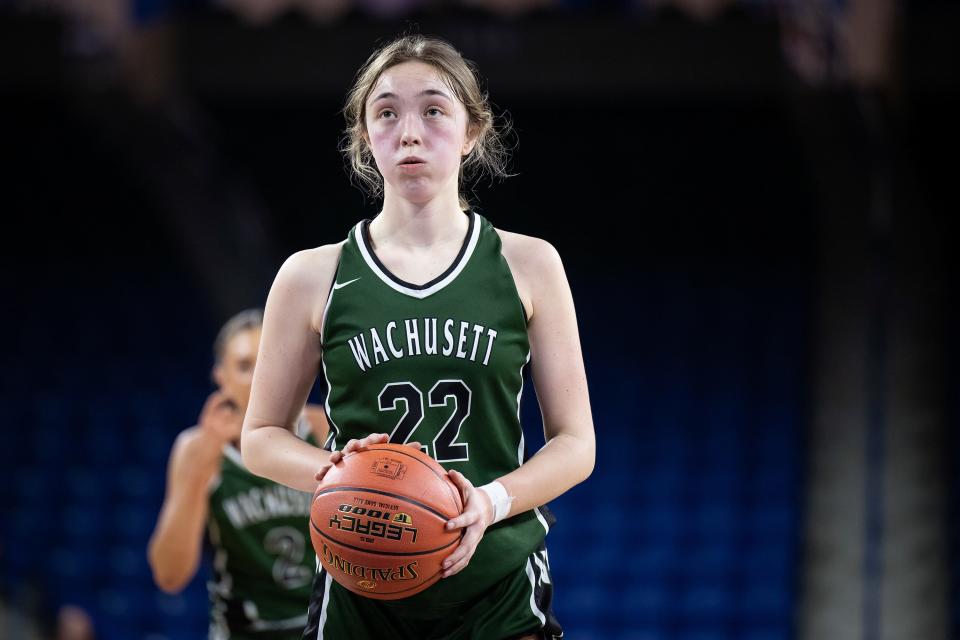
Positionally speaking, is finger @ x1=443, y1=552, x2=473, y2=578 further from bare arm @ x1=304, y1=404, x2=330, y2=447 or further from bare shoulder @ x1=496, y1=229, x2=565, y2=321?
bare arm @ x1=304, y1=404, x2=330, y2=447

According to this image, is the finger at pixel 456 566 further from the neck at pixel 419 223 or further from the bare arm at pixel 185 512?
the bare arm at pixel 185 512

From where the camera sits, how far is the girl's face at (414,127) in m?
2.09

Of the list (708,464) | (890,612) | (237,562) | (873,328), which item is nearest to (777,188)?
(873,328)

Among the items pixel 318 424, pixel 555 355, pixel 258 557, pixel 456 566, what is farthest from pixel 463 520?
pixel 258 557

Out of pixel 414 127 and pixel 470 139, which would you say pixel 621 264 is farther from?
pixel 414 127

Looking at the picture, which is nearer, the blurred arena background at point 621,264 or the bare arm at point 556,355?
the bare arm at point 556,355

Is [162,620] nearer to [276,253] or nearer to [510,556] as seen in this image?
[276,253]

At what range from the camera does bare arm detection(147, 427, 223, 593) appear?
3484 mm

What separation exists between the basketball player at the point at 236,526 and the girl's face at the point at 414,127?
57.5 inches

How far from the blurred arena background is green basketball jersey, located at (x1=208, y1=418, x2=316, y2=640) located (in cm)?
440

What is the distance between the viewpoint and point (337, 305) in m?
2.11

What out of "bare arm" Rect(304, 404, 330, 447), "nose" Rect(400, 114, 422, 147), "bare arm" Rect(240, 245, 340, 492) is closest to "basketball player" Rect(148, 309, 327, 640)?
"bare arm" Rect(304, 404, 330, 447)

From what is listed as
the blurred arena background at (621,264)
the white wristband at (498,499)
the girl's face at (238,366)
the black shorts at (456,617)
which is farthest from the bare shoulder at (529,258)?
the blurred arena background at (621,264)

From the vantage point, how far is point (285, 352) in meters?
2.15
